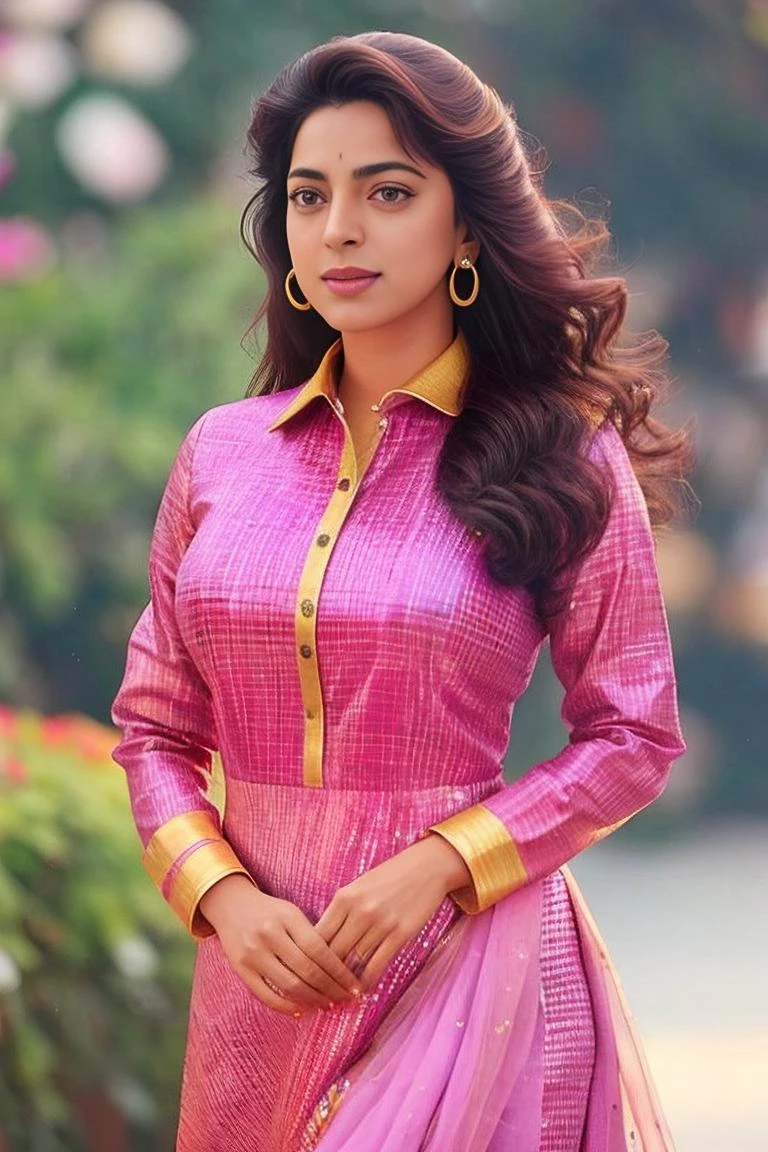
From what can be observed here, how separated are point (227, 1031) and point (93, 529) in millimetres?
1851

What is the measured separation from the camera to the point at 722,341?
400 centimetres

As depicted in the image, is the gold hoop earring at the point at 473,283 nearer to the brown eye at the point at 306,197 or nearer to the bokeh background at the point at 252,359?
the brown eye at the point at 306,197

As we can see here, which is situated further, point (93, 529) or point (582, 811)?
point (93, 529)

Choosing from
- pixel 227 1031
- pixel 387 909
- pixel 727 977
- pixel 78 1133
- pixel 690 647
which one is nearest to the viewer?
pixel 387 909

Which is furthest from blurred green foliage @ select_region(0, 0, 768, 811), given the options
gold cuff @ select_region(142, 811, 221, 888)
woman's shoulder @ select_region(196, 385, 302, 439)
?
gold cuff @ select_region(142, 811, 221, 888)

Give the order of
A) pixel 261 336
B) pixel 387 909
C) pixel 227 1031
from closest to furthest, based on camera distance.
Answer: pixel 387 909, pixel 227 1031, pixel 261 336

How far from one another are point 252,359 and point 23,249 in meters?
0.49

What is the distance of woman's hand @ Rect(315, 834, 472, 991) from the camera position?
5.64ft

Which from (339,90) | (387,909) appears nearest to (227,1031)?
(387,909)

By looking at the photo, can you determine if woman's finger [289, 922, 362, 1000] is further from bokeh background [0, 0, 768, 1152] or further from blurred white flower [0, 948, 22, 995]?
bokeh background [0, 0, 768, 1152]

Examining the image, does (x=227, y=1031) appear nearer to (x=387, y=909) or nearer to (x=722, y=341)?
(x=387, y=909)

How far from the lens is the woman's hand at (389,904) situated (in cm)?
172

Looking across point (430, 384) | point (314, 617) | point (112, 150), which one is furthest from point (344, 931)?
point (112, 150)

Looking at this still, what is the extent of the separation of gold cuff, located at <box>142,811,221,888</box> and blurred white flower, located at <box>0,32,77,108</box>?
2309mm
